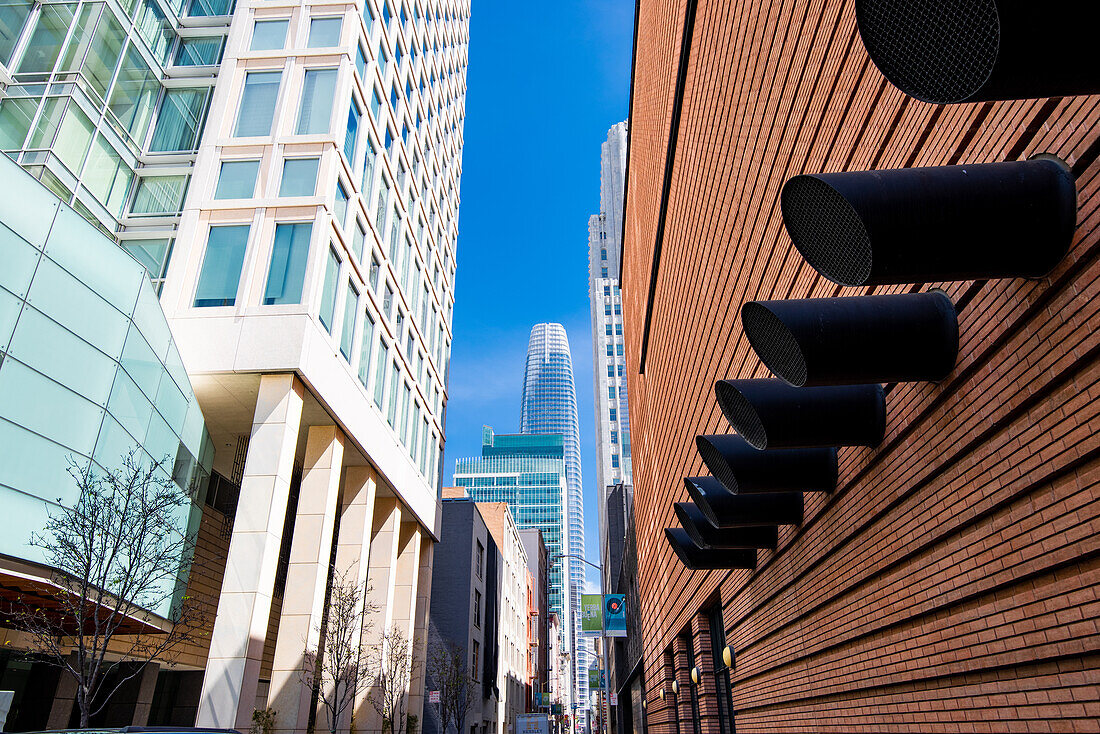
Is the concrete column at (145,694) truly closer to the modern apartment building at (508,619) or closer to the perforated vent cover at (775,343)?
the perforated vent cover at (775,343)

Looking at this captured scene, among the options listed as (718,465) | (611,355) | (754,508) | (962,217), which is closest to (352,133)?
(754,508)

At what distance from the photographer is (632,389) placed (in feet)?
94.8

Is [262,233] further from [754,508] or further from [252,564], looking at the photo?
[754,508]

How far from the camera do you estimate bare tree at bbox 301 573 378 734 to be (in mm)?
18875

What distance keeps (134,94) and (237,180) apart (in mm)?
4816

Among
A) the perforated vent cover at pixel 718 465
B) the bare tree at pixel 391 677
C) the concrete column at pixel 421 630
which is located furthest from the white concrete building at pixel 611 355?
the perforated vent cover at pixel 718 465

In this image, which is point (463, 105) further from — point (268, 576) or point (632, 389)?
point (268, 576)

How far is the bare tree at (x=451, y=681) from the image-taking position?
122 ft

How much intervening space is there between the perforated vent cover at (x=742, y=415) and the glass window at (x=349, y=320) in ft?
55.3

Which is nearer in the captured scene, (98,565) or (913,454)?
(913,454)

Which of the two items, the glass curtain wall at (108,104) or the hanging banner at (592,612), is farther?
the hanging banner at (592,612)

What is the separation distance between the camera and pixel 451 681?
1475 inches

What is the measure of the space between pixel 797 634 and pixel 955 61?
6587 millimetres

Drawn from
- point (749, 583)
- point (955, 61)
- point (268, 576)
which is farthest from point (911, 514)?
point (268, 576)
